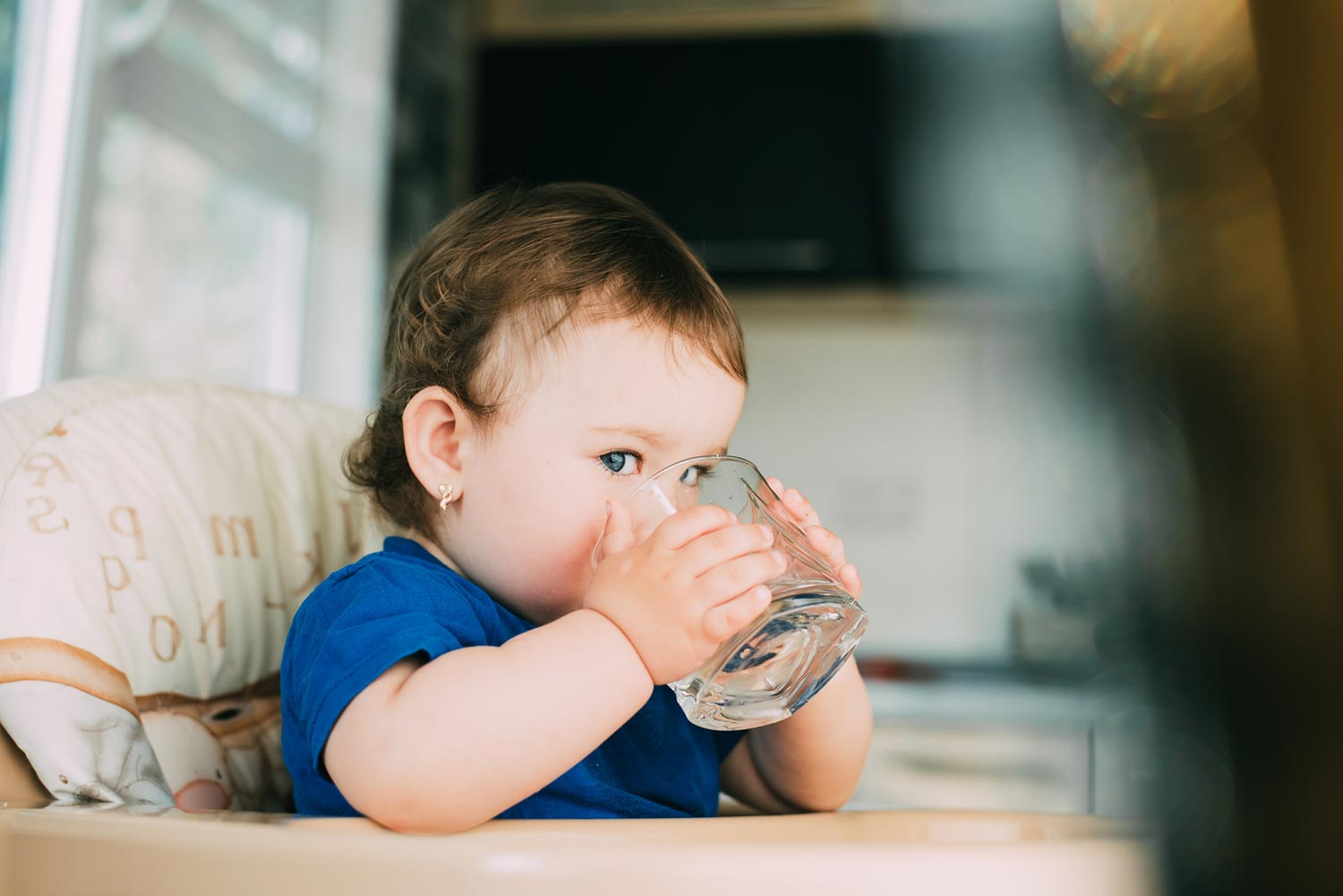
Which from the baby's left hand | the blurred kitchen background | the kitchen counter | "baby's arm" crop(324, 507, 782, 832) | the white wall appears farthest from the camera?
the white wall

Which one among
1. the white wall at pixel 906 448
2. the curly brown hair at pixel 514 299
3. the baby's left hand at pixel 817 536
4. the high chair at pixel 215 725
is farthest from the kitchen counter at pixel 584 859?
the white wall at pixel 906 448

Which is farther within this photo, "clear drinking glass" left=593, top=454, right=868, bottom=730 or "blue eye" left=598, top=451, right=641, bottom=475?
"blue eye" left=598, top=451, right=641, bottom=475

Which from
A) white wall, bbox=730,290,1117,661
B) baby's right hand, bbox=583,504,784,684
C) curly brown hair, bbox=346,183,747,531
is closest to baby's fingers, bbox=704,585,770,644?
baby's right hand, bbox=583,504,784,684

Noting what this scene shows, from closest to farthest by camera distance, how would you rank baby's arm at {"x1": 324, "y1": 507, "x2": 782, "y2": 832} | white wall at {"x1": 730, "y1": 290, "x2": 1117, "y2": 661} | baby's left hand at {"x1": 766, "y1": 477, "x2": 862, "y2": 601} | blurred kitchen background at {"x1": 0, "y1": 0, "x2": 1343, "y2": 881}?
blurred kitchen background at {"x1": 0, "y1": 0, "x2": 1343, "y2": 881}, baby's arm at {"x1": 324, "y1": 507, "x2": 782, "y2": 832}, baby's left hand at {"x1": 766, "y1": 477, "x2": 862, "y2": 601}, white wall at {"x1": 730, "y1": 290, "x2": 1117, "y2": 661}

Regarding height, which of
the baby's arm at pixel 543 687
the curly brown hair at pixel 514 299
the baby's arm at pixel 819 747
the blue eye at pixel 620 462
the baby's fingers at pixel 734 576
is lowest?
the baby's arm at pixel 819 747

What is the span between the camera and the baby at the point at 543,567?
21.6 inches

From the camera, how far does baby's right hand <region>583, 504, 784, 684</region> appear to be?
583 millimetres

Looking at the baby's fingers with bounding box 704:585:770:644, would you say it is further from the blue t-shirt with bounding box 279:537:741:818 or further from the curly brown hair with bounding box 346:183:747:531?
the curly brown hair with bounding box 346:183:747:531

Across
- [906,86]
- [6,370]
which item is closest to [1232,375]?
[6,370]

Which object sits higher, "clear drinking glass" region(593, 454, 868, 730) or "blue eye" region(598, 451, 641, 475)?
"blue eye" region(598, 451, 641, 475)

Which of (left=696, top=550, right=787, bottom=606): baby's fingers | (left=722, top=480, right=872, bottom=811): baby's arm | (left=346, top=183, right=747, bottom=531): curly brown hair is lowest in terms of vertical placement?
(left=722, top=480, right=872, bottom=811): baby's arm

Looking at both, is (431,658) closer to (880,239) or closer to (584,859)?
(584,859)

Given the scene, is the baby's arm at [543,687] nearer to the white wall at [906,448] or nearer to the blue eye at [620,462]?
the blue eye at [620,462]

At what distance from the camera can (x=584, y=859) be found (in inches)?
15.3
